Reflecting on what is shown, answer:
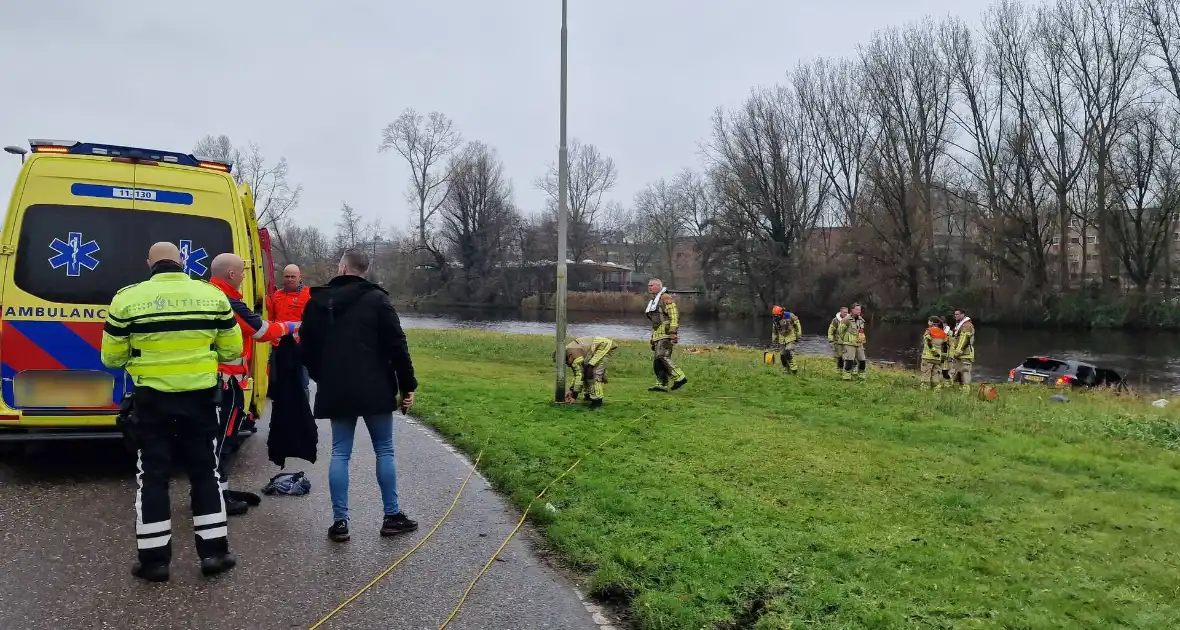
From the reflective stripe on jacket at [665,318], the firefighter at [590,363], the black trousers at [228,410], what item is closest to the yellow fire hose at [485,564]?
the black trousers at [228,410]

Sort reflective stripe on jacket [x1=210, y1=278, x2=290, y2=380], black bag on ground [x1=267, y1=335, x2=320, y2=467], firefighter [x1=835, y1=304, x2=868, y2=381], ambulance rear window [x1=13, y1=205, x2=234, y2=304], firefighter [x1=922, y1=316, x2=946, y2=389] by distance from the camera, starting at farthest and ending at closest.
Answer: firefighter [x1=835, y1=304, x2=868, y2=381] < firefighter [x1=922, y1=316, x2=946, y2=389] < ambulance rear window [x1=13, y1=205, x2=234, y2=304] < black bag on ground [x1=267, y1=335, x2=320, y2=467] < reflective stripe on jacket [x1=210, y1=278, x2=290, y2=380]

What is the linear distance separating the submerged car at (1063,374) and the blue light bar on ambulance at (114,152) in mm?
21562

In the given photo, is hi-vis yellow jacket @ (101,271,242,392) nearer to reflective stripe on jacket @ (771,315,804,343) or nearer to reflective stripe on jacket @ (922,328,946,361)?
reflective stripe on jacket @ (771,315,804,343)

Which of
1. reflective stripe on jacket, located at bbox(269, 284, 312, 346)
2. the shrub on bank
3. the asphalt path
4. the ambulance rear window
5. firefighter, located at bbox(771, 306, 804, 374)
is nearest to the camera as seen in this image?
the asphalt path

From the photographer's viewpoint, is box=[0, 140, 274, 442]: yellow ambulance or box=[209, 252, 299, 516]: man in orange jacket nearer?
box=[209, 252, 299, 516]: man in orange jacket

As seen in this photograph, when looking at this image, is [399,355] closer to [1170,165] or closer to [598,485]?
[598,485]

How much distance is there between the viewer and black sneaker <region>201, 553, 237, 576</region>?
4.27 metres

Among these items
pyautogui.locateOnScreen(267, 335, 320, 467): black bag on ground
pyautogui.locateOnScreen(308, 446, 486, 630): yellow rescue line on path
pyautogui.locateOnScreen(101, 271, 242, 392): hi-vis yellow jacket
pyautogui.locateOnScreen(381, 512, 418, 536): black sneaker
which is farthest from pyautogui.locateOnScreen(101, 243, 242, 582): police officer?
pyautogui.locateOnScreen(267, 335, 320, 467): black bag on ground

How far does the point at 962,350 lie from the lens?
17.1 meters

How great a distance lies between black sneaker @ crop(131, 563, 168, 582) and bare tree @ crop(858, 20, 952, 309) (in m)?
54.3

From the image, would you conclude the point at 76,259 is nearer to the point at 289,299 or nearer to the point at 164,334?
the point at 289,299

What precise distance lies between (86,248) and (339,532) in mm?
3419

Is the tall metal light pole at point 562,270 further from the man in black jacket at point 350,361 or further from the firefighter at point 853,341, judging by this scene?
the firefighter at point 853,341

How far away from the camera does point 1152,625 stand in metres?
3.90
